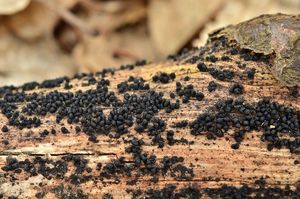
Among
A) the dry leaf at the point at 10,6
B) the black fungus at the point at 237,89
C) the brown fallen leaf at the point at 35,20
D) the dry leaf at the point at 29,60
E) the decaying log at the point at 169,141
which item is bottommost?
the decaying log at the point at 169,141

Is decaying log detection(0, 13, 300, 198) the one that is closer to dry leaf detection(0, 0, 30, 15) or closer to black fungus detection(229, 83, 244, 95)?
black fungus detection(229, 83, 244, 95)

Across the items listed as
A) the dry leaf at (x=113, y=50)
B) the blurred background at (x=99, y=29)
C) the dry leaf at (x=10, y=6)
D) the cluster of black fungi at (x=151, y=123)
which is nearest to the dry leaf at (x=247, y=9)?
Answer: the blurred background at (x=99, y=29)

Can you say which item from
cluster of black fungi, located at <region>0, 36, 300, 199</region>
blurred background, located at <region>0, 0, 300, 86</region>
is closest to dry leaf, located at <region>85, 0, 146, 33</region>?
blurred background, located at <region>0, 0, 300, 86</region>

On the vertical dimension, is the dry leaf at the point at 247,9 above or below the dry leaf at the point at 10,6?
below

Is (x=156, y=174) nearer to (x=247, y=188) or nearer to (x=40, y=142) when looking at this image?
(x=247, y=188)

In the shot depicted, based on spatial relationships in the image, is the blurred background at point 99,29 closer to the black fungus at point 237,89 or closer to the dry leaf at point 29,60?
the dry leaf at point 29,60

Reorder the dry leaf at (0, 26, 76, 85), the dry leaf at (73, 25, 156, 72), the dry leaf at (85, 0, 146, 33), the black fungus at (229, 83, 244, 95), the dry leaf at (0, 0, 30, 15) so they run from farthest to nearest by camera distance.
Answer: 1. the dry leaf at (85, 0, 146, 33)
2. the dry leaf at (73, 25, 156, 72)
3. the dry leaf at (0, 26, 76, 85)
4. the dry leaf at (0, 0, 30, 15)
5. the black fungus at (229, 83, 244, 95)
